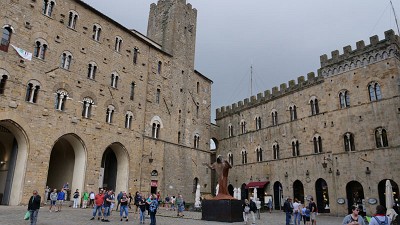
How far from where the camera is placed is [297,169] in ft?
94.0

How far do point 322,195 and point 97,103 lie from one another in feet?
71.9

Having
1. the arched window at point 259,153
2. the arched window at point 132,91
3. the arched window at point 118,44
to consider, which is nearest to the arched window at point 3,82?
the arched window at point 118,44

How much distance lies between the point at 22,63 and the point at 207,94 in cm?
2244

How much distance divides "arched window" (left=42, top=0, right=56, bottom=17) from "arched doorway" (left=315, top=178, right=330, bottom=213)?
27395 millimetres

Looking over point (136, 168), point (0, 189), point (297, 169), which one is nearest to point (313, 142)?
point (297, 169)

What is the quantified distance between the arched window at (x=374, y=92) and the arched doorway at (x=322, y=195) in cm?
849

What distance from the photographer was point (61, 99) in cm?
2303

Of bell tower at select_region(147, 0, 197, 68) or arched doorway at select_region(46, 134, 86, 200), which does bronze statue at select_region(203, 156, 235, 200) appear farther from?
bell tower at select_region(147, 0, 197, 68)

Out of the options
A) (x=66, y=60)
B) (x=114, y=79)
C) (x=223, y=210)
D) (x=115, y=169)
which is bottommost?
(x=223, y=210)

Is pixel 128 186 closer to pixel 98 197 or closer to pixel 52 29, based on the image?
pixel 98 197

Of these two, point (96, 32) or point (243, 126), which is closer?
point (96, 32)

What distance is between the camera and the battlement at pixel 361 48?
79.3 feet

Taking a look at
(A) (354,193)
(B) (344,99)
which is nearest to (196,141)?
(B) (344,99)

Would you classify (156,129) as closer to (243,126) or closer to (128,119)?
(128,119)
